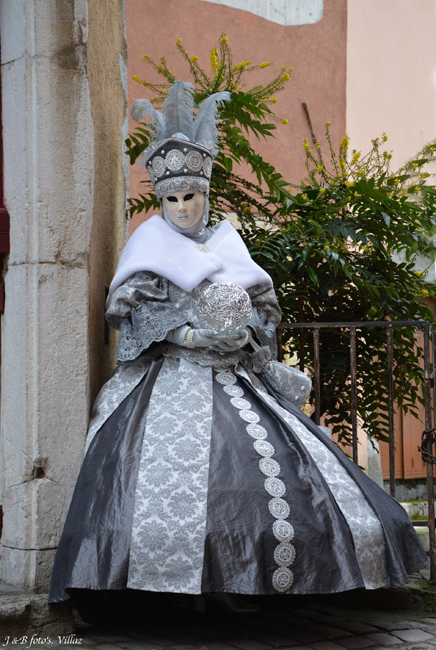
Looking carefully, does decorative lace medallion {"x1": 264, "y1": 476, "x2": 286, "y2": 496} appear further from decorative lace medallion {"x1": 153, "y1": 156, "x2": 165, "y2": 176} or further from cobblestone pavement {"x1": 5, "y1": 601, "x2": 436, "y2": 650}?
decorative lace medallion {"x1": 153, "y1": 156, "x2": 165, "y2": 176}

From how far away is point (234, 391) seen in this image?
3318 millimetres

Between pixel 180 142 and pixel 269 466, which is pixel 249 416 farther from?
pixel 180 142

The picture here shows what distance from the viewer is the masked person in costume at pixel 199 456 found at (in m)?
2.88

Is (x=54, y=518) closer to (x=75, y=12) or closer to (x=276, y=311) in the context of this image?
(x=276, y=311)

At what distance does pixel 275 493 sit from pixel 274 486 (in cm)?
3

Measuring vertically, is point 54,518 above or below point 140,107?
below

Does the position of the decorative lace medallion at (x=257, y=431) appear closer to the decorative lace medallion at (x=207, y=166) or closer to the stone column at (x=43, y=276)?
the stone column at (x=43, y=276)

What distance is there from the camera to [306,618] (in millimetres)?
3627

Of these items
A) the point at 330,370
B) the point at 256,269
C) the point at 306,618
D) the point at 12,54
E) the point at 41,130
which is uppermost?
the point at 12,54

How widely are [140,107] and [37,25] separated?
0.55m

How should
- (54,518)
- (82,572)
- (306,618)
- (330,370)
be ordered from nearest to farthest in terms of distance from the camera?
(82,572), (54,518), (306,618), (330,370)

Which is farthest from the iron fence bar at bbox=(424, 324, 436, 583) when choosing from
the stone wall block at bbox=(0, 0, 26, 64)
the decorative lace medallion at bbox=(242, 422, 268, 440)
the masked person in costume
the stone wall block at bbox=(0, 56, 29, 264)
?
the stone wall block at bbox=(0, 0, 26, 64)

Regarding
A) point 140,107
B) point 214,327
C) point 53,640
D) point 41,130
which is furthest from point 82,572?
point 140,107

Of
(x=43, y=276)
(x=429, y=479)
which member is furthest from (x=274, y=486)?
(x=429, y=479)
